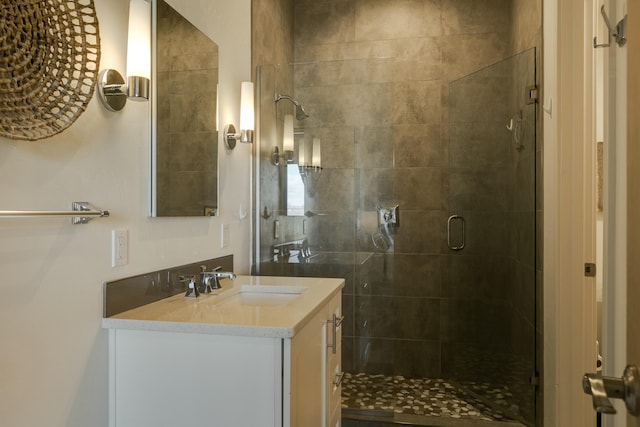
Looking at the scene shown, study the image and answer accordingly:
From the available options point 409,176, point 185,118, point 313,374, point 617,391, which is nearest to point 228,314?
point 313,374

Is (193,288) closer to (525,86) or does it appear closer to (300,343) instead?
(300,343)

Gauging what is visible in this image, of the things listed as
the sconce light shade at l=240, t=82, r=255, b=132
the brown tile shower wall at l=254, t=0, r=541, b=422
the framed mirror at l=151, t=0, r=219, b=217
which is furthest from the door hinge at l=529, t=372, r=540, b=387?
the sconce light shade at l=240, t=82, r=255, b=132

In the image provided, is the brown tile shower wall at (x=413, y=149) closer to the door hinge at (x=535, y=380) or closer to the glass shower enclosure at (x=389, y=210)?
the glass shower enclosure at (x=389, y=210)

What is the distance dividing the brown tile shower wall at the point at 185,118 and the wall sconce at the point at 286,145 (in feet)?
1.99

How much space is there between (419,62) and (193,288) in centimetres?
246

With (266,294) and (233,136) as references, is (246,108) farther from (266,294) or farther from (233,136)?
(266,294)

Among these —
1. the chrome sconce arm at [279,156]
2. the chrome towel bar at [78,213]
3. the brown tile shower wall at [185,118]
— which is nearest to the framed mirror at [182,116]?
the brown tile shower wall at [185,118]

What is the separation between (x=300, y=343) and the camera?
1409 millimetres

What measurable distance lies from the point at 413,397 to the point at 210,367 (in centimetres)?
198

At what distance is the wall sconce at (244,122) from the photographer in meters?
2.33

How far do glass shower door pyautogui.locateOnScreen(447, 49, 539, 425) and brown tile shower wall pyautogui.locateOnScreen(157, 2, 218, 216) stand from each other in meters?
1.64

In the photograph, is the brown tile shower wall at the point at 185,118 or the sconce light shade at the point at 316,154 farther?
the sconce light shade at the point at 316,154

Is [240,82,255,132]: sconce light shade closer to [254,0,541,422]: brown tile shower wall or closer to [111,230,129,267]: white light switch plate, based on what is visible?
[254,0,541,422]: brown tile shower wall

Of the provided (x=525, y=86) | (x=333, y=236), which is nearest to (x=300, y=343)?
(x=333, y=236)
